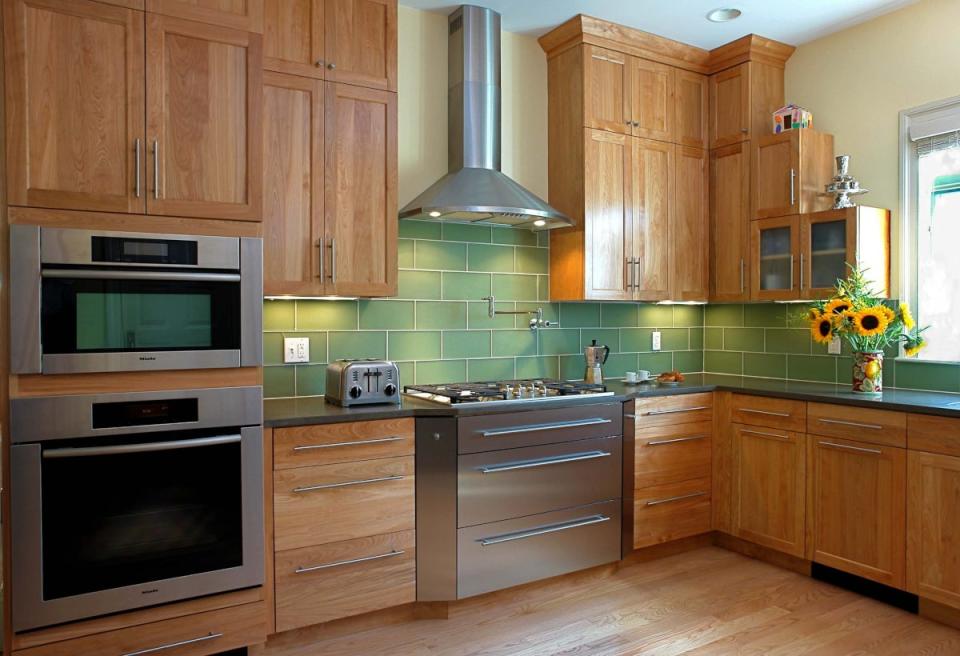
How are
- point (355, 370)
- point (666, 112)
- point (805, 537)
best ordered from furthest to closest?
point (666, 112) → point (805, 537) → point (355, 370)

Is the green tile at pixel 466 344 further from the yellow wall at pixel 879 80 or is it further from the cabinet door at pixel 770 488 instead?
the yellow wall at pixel 879 80

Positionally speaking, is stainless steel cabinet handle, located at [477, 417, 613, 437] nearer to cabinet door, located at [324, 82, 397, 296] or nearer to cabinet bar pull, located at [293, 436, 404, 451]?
cabinet bar pull, located at [293, 436, 404, 451]

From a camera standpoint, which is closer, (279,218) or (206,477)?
(206,477)

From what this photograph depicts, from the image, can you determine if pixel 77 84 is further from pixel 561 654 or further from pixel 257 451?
pixel 561 654

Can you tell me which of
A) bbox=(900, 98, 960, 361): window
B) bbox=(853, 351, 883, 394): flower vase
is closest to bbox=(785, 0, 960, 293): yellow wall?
bbox=(900, 98, 960, 361): window

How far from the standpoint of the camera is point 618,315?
414 cm

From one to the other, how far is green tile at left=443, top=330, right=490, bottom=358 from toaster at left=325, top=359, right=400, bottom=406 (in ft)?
2.15

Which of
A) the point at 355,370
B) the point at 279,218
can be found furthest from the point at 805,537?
the point at 279,218

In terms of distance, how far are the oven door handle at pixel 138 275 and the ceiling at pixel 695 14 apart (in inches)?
69.6

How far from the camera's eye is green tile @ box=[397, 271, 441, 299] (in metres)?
3.44

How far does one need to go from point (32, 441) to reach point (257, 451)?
68cm

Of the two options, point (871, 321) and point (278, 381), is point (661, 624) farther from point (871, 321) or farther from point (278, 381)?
point (278, 381)

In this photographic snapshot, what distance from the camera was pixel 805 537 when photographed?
10.9 ft

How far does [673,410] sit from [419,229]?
5.21 feet
